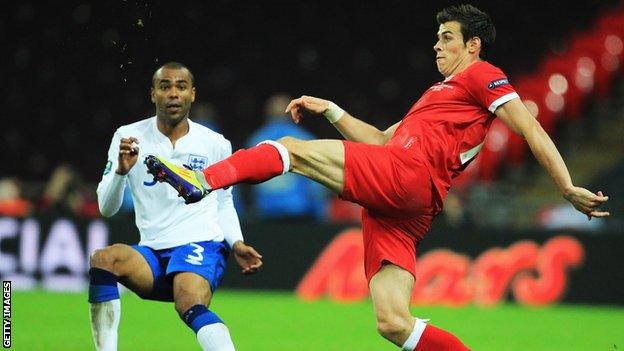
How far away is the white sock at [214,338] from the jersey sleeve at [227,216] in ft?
2.65

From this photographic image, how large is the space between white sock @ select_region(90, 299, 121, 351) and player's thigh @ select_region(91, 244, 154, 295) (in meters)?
0.19

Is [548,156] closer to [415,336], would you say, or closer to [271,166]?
[415,336]

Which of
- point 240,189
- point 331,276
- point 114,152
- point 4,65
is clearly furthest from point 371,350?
point 4,65

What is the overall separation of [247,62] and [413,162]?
1274 centimetres

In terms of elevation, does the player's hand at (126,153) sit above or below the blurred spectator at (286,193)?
above

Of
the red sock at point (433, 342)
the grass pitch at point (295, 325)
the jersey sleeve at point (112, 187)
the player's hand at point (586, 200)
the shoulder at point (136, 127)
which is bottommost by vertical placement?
the grass pitch at point (295, 325)

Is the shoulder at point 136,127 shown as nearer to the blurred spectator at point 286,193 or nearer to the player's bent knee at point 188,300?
the player's bent knee at point 188,300

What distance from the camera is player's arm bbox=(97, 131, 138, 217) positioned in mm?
5785

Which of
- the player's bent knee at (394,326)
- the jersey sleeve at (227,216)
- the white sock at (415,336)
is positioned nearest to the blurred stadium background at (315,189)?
the jersey sleeve at (227,216)

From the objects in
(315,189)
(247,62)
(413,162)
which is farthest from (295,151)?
(247,62)

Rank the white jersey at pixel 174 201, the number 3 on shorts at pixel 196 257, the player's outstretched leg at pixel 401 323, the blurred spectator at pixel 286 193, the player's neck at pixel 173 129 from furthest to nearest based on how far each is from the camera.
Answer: the blurred spectator at pixel 286 193, the player's neck at pixel 173 129, the white jersey at pixel 174 201, the number 3 on shorts at pixel 196 257, the player's outstretched leg at pixel 401 323

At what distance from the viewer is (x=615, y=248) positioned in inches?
484

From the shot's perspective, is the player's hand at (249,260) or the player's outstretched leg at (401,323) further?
the player's hand at (249,260)

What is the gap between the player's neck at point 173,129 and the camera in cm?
661
